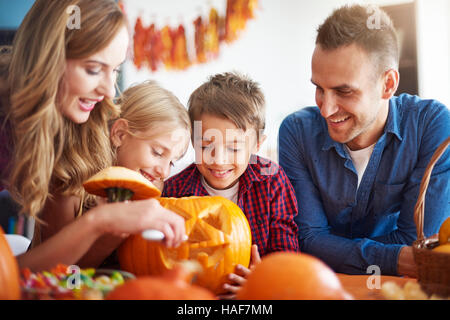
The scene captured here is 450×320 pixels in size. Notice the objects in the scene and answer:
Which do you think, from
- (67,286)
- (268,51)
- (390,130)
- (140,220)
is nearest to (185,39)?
(268,51)

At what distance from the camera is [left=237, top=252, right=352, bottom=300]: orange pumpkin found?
1.93 feet

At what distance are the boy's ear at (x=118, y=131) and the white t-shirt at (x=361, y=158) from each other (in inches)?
31.1

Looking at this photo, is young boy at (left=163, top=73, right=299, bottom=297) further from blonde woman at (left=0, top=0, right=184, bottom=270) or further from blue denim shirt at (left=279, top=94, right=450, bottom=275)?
blonde woman at (left=0, top=0, right=184, bottom=270)

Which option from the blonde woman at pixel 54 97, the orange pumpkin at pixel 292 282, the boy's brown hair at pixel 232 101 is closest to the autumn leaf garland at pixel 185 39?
the boy's brown hair at pixel 232 101

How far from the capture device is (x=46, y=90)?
0.99 metres

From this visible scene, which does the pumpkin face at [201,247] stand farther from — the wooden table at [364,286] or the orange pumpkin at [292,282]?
the orange pumpkin at [292,282]

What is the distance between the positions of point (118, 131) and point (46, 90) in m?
0.47

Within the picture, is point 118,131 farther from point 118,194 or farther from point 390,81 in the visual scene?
point 390,81

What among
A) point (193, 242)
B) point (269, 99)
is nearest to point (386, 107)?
point (193, 242)

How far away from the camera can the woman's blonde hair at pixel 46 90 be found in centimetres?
97

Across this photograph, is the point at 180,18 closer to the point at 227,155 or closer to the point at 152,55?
the point at 152,55

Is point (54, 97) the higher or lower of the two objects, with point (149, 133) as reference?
higher

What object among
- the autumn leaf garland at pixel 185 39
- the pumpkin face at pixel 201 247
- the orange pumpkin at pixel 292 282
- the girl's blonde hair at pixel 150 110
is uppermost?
the autumn leaf garland at pixel 185 39
